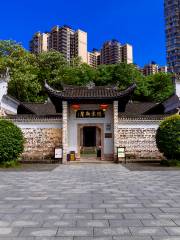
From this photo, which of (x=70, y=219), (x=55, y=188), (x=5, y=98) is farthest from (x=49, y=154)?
(x=70, y=219)

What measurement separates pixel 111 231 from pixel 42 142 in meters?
16.1

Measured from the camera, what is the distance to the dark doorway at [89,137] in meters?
36.2

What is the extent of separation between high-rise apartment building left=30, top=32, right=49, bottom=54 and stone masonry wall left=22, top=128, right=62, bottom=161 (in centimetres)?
4184

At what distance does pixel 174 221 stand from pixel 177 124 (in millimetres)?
11880

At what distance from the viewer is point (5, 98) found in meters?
24.1

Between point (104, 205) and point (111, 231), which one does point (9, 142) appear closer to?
point (104, 205)

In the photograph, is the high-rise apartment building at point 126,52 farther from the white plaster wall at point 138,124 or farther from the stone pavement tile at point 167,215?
the stone pavement tile at point 167,215

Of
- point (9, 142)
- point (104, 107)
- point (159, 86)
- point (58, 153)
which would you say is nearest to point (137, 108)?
point (159, 86)

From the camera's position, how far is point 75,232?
14.7 feet

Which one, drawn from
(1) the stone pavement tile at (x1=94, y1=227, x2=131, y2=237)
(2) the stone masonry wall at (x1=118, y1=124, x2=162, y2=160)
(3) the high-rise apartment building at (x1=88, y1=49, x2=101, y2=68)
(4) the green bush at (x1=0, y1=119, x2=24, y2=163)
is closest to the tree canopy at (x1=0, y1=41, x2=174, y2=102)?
(2) the stone masonry wall at (x1=118, y1=124, x2=162, y2=160)

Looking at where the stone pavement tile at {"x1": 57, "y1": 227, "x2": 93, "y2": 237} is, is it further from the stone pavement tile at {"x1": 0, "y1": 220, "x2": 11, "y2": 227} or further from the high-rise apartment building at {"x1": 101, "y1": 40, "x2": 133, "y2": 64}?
the high-rise apartment building at {"x1": 101, "y1": 40, "x2": 133, "y2": 64}

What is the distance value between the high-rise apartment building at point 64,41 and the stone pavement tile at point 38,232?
2204 inches

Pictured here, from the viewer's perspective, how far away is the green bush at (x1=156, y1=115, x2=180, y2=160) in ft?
53.4

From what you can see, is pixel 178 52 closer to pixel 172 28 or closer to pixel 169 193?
pixel 172 28
